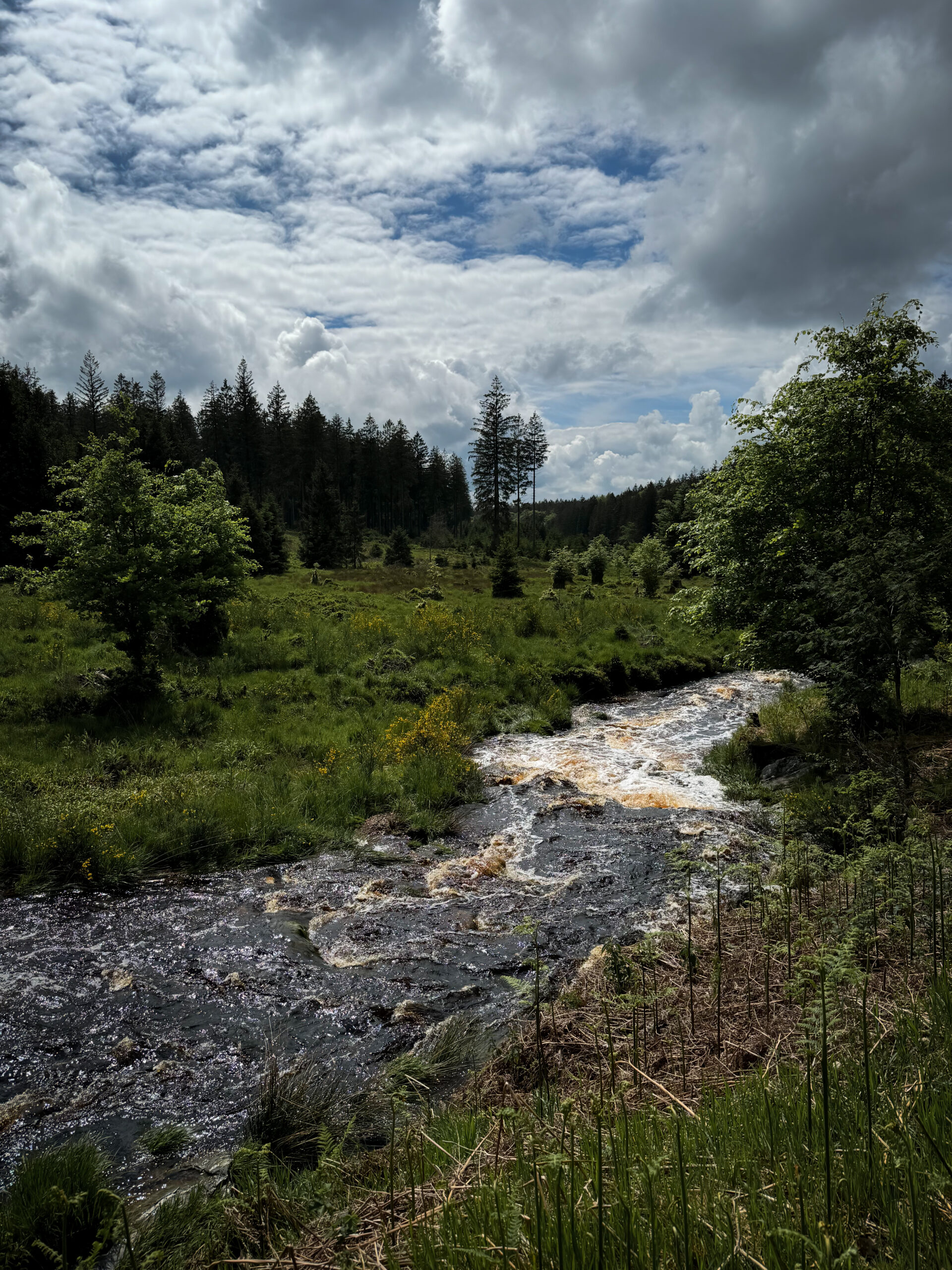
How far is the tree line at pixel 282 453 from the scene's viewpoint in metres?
54.9

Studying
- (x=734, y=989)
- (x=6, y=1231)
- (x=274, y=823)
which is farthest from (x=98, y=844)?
(x=734, y=989)

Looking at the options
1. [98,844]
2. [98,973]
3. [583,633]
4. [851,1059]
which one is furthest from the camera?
[583,633]

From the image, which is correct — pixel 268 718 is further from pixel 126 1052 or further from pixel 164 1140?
pixel 164 1140

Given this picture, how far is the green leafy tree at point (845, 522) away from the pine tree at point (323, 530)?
1664 inches

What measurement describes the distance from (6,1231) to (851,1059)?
4633 millimetres

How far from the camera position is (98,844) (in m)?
8.77

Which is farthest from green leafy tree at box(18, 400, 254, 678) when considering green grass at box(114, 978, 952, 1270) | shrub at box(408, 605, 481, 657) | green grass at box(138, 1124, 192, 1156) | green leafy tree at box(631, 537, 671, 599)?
green leafy tree at box(631, 537, 671, 599)

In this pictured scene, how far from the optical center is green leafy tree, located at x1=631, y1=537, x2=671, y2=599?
36219mm

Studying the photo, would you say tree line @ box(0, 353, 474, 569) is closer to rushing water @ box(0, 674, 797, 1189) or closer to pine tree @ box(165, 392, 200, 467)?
pine tree @ box(165, 392, 200, 467)

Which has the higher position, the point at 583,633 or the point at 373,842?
the point at 583,633

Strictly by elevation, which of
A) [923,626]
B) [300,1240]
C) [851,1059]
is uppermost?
[923,626]

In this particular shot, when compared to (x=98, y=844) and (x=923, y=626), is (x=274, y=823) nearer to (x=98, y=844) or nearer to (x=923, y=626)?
(x=98, y=844)

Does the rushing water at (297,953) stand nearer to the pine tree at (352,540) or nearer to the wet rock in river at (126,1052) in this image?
the wet rock in river at (126,1052)

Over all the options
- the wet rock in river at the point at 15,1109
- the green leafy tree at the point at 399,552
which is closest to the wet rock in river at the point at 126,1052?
the wet rock in river at the point at 15,1109
